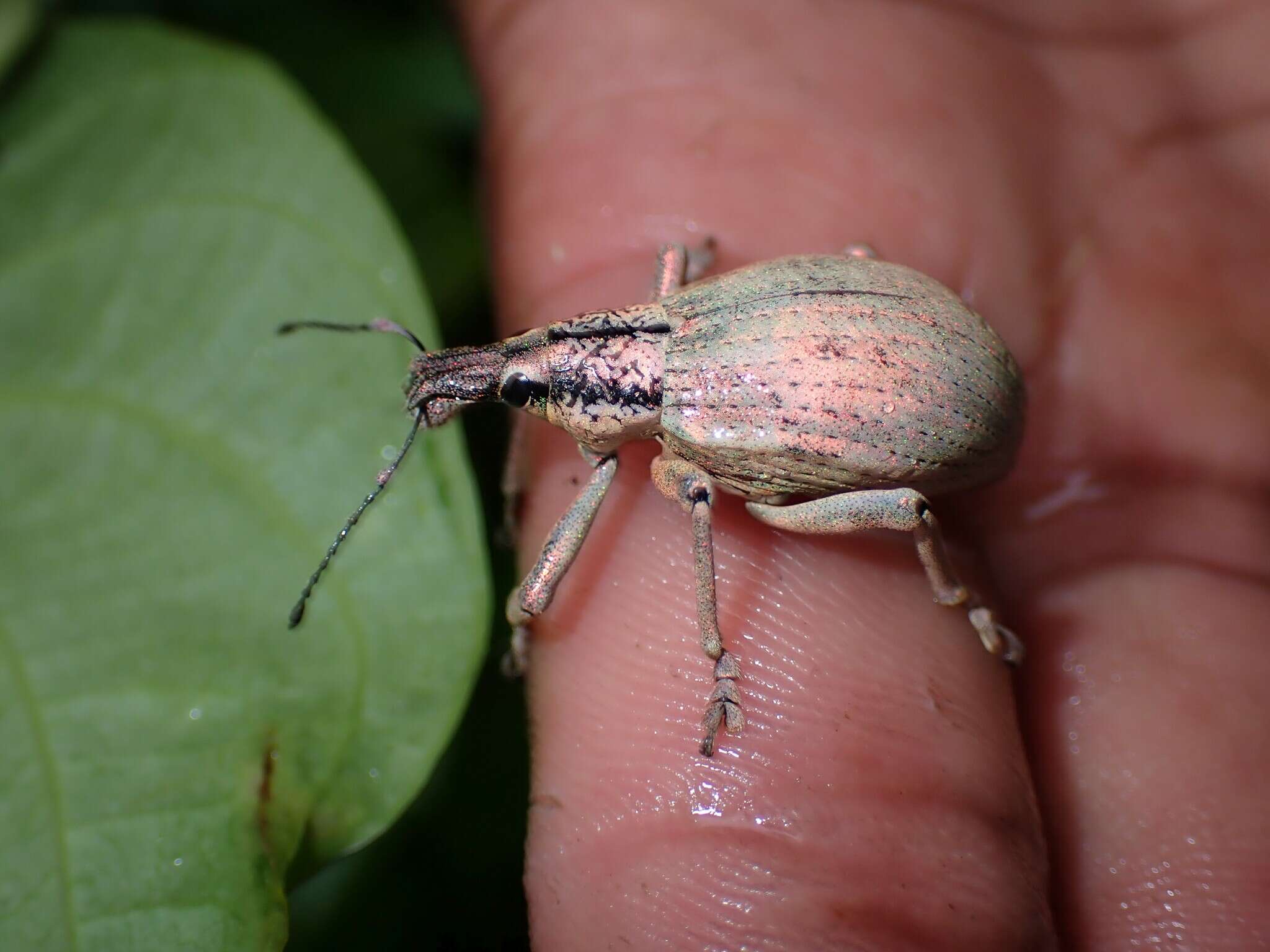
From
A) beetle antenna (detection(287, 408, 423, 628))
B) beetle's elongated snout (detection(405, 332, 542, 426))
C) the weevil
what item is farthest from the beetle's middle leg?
beetle antenna (detection(287, 408, 423, 628))

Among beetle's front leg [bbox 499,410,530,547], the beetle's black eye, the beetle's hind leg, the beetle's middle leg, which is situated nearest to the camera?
the beetle's hind leg

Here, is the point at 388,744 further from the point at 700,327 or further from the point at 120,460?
the point at 700,327

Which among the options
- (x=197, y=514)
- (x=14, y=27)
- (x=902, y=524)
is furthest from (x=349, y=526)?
(x=14, y=27)

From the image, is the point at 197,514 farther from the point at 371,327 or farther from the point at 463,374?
the point at 463,374

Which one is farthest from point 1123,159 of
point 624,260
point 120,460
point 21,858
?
point 21,858

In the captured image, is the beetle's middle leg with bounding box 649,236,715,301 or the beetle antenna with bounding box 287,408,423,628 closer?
the beetle antenna with bounding box 287,408,423,628

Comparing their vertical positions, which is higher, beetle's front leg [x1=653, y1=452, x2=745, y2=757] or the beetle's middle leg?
the beetle's middle leg

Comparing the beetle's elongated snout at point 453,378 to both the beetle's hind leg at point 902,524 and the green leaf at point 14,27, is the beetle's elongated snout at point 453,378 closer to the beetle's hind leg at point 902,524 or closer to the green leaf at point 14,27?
the beetle's hind leg at point 902,524

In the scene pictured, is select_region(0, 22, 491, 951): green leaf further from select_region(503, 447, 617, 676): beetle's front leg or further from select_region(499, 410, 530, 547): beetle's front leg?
select_region(499, 410, 530, 547): beetle's front leg
